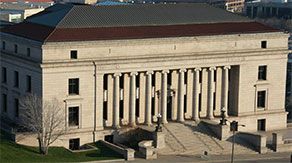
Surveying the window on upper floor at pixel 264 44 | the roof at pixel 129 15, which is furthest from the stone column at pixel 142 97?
the window on upper floor at pixel 264 44

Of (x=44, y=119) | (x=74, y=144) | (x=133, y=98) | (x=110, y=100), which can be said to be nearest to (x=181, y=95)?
(x=133, y=98)

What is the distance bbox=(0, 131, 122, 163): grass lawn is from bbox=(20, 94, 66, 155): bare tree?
3.99ft

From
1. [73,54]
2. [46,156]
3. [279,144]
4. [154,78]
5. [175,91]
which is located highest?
[73,54]

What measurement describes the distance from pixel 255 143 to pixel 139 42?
17.9 metres

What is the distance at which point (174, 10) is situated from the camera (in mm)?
95938

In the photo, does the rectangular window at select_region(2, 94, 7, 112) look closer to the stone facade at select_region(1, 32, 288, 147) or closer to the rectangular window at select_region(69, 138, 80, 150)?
the stone facade at select_region(1, 32, 288, 147)

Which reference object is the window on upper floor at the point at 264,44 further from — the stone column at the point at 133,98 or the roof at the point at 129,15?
the stone column at the point at 133,98

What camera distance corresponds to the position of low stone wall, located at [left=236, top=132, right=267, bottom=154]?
8625 cm

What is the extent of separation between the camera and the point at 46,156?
257 ft

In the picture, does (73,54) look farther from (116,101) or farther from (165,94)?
(165,94)

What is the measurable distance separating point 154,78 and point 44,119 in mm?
15707

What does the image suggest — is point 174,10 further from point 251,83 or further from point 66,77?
point 66,77

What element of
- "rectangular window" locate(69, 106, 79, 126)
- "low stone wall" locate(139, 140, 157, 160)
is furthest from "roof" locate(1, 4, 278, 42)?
"low stone wall" locate(139, 140, 157, 160)

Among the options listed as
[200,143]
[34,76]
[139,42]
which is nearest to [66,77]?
[34,76]
